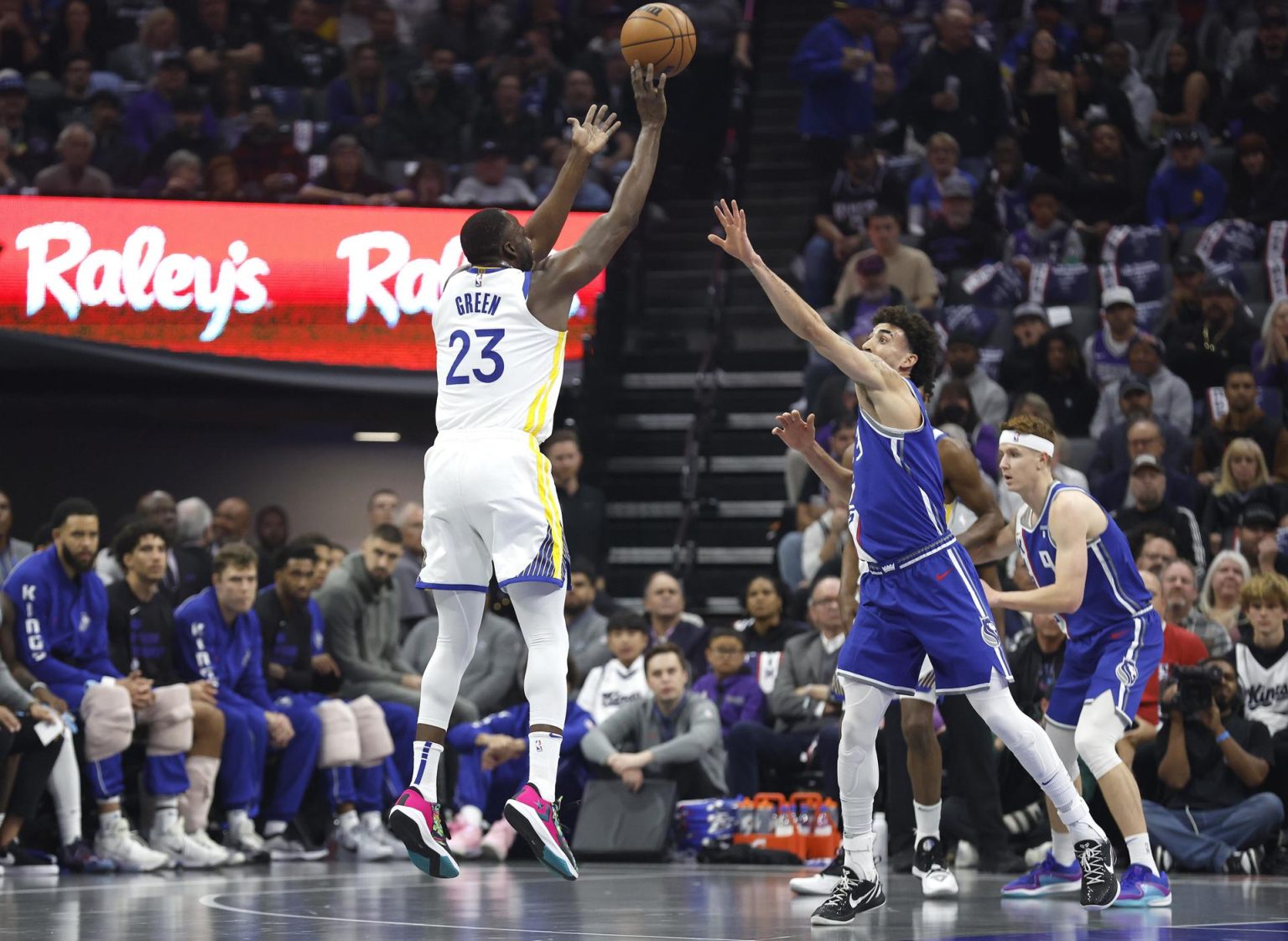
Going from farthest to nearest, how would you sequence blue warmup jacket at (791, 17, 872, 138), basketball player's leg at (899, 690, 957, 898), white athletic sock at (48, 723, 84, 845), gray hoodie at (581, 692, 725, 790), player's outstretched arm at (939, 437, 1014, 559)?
blue warmup jacket at (791, 17, 872, 138) → gray hoodie at (581, 692, 725, 790) → white athletic sock at (48, 723, 84, 845) → basketball player's leg at (899, 690, 957, 898) → player's outstretched arm at (939, 437, 1014, 559)

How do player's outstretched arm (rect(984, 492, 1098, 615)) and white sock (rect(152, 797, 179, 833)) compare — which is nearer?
player's outstretched arm (rect(984, 492, 1098, 615))

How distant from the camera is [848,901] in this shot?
6973 millimetres

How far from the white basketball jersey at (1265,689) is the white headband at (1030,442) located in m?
3.16

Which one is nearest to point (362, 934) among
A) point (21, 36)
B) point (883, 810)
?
point (883, 810)

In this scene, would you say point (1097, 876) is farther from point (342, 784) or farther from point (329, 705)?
point (329, 705)

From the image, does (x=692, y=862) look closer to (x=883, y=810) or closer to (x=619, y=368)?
(x=883, y=810)

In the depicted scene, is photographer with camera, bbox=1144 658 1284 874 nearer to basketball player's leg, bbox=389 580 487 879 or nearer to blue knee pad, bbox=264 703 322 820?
basketball player's leg, bbox=389 580 487 879

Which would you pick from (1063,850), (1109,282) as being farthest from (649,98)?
(1109,282)

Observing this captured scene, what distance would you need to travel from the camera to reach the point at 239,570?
10844 millimetres

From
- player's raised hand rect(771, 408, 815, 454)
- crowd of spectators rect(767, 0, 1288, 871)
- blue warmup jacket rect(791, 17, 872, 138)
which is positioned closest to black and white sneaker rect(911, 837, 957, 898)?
crowd of spectators rect(767, 0, 1288, 871)

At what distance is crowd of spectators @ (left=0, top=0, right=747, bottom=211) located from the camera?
16.0m

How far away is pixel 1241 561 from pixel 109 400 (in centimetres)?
954

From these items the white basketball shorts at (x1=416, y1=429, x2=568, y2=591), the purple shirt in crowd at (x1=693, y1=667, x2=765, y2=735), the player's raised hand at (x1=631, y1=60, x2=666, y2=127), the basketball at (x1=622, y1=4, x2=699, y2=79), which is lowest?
the purple shirt in crowd at (x1=693, y1=667, x2=765, y2=735)

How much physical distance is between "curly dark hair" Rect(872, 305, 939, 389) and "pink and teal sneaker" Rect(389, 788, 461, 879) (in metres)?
2.59
